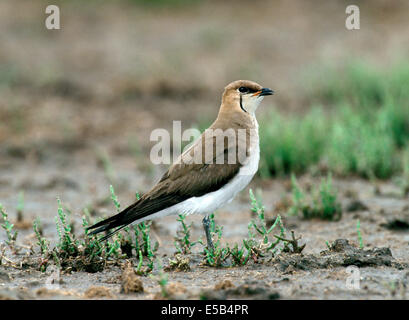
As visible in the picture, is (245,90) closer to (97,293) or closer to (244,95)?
(244,95)

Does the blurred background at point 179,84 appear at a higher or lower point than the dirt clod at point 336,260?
higher

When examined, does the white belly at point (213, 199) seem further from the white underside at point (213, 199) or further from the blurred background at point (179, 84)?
the blurred background at point (179, 84)

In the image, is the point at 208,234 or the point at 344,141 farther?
the point at 344,141

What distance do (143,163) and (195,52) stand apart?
15.7ft

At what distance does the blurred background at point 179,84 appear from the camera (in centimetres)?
784

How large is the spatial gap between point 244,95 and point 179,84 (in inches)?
217

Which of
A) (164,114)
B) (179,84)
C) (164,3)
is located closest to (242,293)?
(164,114)

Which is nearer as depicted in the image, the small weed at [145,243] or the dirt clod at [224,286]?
the dirt clod at [224,286]

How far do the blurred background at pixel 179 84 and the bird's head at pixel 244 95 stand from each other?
212 cm

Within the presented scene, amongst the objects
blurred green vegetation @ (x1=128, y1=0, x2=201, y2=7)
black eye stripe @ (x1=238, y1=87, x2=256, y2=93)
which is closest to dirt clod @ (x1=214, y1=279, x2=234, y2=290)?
black eye stripe @ (x1=238, y1=87, x2=256, y2=93)

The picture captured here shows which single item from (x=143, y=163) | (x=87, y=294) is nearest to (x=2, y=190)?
(x=143, y=163)

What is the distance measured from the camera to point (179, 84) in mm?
11039

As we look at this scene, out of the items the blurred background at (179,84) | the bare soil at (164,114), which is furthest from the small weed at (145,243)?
the blurred background at (179,84)
